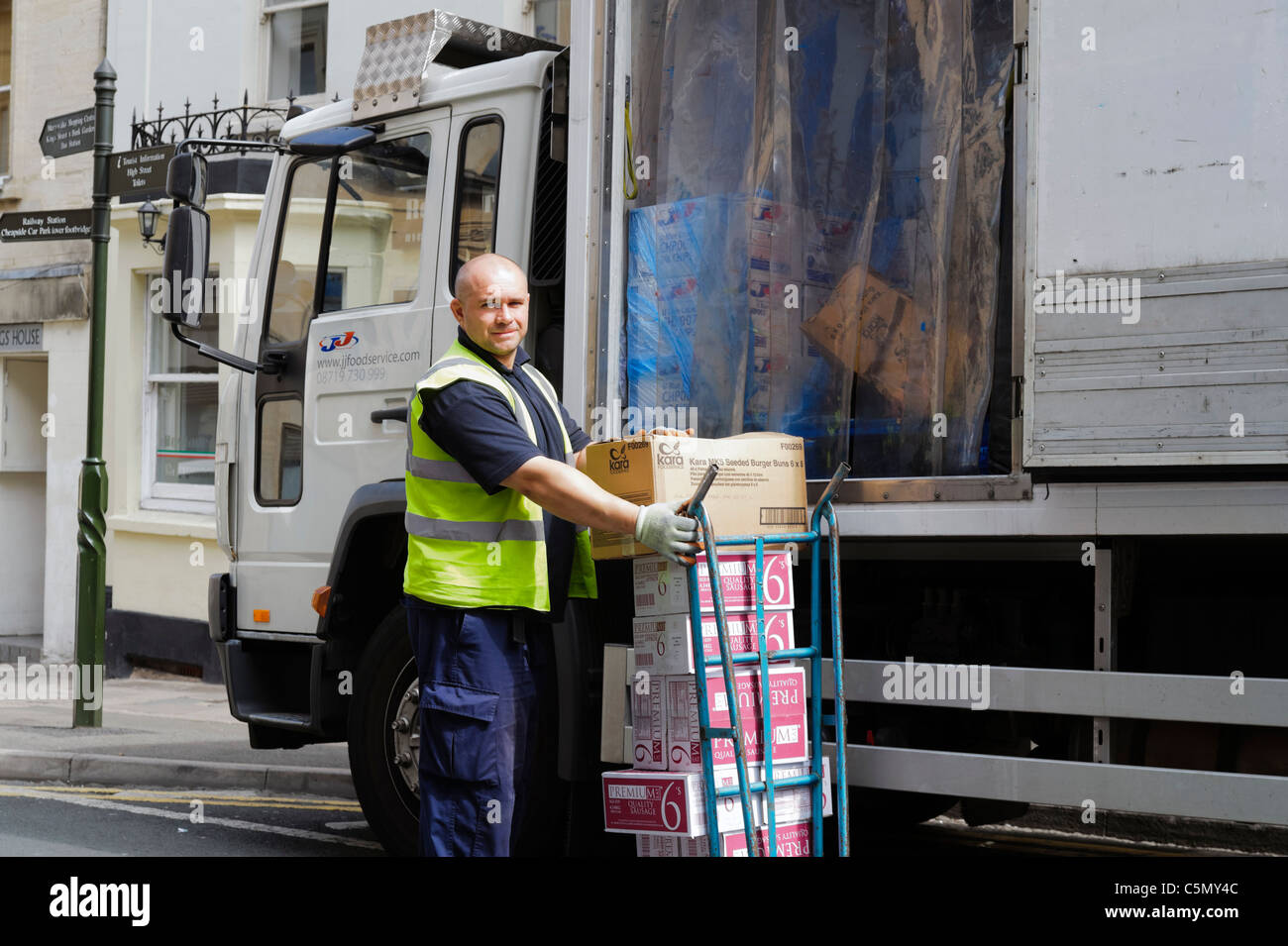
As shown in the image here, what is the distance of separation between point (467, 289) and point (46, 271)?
412 inches

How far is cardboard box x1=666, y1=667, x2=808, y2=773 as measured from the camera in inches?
153

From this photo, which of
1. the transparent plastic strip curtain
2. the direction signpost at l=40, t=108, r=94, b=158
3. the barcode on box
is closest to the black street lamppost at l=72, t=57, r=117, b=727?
the direction signpost at l=40, t=108, r=94, b=158

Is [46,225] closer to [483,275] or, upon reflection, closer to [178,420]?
[178,420]

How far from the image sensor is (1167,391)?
355 cm

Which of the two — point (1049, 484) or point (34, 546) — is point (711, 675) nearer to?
point (1049, 484)

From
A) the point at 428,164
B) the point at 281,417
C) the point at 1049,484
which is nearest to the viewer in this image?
the point at 1049,484

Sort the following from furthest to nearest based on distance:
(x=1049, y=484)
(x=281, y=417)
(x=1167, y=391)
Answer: (x=281, y=417) < (x=1049, y=484) < (x=1167, y=391)

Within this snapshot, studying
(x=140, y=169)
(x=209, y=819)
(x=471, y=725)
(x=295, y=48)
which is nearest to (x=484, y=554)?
(x=471, y=725)

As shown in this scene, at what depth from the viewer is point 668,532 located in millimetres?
3762

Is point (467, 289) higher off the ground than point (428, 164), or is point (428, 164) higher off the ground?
point (428, 164)

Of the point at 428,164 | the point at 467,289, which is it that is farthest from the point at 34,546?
the point at 467,289

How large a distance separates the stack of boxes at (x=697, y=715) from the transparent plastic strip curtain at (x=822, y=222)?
0.69m

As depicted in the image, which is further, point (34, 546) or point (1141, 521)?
point (34, 546)
